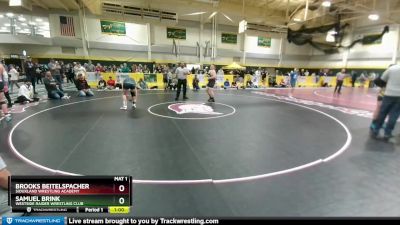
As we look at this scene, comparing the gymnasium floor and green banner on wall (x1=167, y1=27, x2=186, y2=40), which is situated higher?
green banner on wall (x1=167, y1=27, x2=186, y2=40)

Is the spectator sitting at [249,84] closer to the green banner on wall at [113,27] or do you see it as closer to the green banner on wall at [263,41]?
the green banner on wall at [263,41]

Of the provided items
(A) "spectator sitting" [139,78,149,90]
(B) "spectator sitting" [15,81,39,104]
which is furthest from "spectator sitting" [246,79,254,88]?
(B) "spectator sitting" [15,81,39,104]

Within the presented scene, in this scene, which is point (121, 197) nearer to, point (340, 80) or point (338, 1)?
point (340, 80)

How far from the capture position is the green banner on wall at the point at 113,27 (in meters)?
22.7

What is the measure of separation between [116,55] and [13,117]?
722 inches

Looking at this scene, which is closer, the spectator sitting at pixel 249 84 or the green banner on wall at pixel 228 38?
the spectator sitting at pixel 249 84

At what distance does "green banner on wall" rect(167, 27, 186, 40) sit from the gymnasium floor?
20.3 meters

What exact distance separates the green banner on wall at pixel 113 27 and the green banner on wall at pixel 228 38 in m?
11.3

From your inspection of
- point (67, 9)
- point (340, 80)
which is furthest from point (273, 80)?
point (67, 9)

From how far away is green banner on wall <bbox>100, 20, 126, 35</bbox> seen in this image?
22.7 metres

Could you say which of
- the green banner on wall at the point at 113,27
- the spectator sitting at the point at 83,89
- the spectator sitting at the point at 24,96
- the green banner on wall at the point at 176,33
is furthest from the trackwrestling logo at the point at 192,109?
the green banner on wall at the point at 176,33
